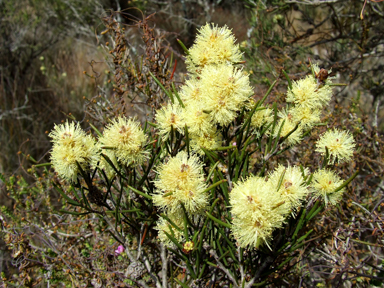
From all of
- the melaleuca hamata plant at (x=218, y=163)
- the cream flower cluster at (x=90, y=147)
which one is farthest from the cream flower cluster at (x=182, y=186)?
the cream flower cluster at (x=90, y=147)

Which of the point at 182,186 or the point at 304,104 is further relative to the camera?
the point at 304,104

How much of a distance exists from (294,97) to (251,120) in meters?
0.16

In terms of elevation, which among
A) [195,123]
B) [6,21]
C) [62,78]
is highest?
[195,123]

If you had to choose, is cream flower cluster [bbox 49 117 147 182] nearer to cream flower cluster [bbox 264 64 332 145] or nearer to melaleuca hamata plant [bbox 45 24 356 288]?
melaleuca hamata plant [bbox 45 24 356 288]

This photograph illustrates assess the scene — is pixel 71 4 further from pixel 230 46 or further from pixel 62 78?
pixel 230 46

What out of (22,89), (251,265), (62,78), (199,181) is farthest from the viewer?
(62,78)

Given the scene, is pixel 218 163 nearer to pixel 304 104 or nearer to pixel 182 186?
pixel 182 186

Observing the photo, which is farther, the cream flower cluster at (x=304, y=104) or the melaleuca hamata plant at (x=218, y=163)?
the cream flower cluster at (x=304, y=104)

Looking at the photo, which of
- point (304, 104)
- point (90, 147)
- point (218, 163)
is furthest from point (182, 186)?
point (304, 104)

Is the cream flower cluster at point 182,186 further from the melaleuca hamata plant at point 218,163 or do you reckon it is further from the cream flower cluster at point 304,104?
the cream flower cluster at point 304,104

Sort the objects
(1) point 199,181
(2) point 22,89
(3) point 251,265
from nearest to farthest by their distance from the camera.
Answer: (1) point 199,181 < (3) point 251,265 < (2) point 22,89

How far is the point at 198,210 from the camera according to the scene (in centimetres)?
87

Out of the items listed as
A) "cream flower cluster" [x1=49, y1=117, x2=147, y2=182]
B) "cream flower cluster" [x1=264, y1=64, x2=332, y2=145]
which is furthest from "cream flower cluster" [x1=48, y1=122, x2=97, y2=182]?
"cream flower cluster" [x1=264, y1=64, x2=332, y2=145]

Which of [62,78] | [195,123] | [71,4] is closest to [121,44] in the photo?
[195,123]
